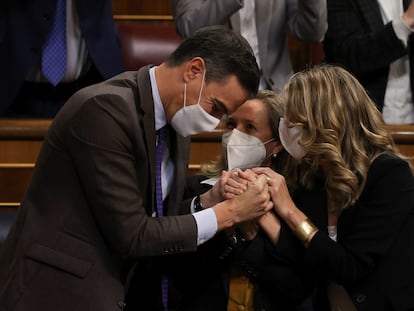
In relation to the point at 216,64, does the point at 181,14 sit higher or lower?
lower

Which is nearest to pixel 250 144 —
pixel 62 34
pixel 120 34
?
pixel 62 34

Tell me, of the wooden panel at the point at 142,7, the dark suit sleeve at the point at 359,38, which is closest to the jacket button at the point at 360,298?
the dark suit sleeve at the point at 359,38

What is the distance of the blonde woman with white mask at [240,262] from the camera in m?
0.97

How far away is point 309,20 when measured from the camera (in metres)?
1.38

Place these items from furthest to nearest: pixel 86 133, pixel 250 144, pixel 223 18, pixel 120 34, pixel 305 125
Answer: pixel 120 34 < pixel 223 18 < pixel 250 144 < pixel 305 125 < pixel 86 133

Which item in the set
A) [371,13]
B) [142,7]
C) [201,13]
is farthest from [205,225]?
[142,7]

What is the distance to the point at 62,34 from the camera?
137 centimetres

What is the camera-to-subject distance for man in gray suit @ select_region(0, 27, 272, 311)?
86 centimetres

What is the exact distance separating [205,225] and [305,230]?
4.9 inches

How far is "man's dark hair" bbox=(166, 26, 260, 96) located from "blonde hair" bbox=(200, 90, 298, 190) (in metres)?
0.15

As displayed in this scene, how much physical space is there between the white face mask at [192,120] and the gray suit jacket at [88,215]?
0.12 feet

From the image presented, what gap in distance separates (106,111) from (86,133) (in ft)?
0.10

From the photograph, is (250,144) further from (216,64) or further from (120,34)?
(120,34)

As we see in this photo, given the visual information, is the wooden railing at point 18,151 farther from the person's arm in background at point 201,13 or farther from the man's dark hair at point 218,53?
the man's dark hair at point 218,53
